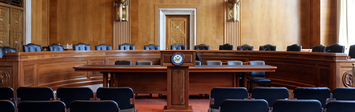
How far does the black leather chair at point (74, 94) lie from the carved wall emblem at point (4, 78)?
7.46ft

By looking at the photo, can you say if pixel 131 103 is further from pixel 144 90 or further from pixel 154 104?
pixel 144 90

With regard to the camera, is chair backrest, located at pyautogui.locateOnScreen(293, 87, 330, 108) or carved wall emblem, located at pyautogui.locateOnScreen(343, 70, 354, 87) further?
carved wall emblem, located at pyautogui.locateOnScreen(343, 70, 354, 87)

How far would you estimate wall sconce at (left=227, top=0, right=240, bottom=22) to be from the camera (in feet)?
33.0

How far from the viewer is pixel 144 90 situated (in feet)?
17.3

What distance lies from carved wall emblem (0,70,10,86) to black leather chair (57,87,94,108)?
227cm

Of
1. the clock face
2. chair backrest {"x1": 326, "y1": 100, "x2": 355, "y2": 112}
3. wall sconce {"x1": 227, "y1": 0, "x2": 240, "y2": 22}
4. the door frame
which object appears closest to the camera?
chair backrest {"x1": 326, "y1": 100, "x2": 355, "y2": 112}

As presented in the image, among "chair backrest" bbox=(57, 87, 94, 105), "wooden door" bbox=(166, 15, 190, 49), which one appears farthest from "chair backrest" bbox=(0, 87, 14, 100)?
"wooden door" bbox=(166, 15, 190, 49)

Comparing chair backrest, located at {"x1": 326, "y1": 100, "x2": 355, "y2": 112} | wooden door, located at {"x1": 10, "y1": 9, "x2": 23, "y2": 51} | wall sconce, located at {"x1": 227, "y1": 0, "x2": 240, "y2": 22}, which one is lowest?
chair backrest, located at {"x1": 326, "y1": 100, "x2": 355, "y2": 112}

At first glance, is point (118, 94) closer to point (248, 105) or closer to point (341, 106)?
point (248, 105)

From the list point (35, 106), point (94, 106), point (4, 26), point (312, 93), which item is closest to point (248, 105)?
point (312, 93)

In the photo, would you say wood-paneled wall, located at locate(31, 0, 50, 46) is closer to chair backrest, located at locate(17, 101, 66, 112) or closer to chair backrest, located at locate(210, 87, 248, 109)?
chair backrest, located at locate(17, 101, 66, 112)

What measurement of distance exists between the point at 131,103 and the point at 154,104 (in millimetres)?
1786

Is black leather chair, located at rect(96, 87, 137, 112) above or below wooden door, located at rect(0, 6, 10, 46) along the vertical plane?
below

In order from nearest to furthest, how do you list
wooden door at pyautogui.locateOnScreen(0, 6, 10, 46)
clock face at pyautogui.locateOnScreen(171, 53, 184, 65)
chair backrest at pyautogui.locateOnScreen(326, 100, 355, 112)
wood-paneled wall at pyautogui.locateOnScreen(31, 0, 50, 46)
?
chair backrest at pyautogui.locateOnScreen(326, 100, 355, 112), clock face at pyautogui.locateOnScreen(171, 53, 184, 65), wooden door at pyautogui.locateOnScreen(0, 6, 10, 46), wood-paneled wall at pyautogui.locateOnScreen(31, 0, 50, 46)
